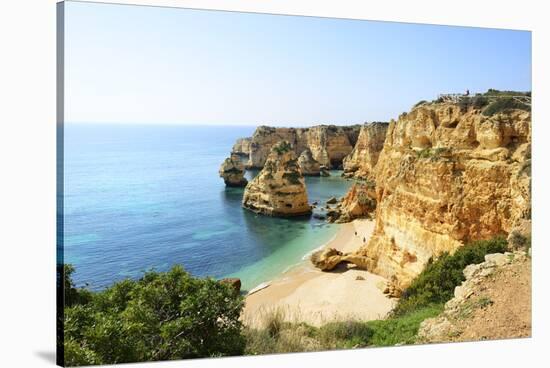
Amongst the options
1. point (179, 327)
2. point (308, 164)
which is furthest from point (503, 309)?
point (308, 164)

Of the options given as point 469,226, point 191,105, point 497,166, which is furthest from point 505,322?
point 191,105

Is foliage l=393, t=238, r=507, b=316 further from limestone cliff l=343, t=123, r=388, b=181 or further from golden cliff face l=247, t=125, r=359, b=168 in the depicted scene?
golden cliff face l=247, t=125, r=359, b=168

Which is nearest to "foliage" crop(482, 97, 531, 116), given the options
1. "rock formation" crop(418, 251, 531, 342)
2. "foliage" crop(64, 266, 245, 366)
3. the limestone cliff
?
"rock formation" crop(418, 251, 531, 342)

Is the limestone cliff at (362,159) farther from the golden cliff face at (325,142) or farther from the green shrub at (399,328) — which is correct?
the green shrub at (399,328)

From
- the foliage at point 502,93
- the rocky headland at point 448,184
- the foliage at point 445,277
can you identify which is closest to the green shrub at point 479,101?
the rocky headland at point 448,184

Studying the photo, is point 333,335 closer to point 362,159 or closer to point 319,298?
point 319,298
